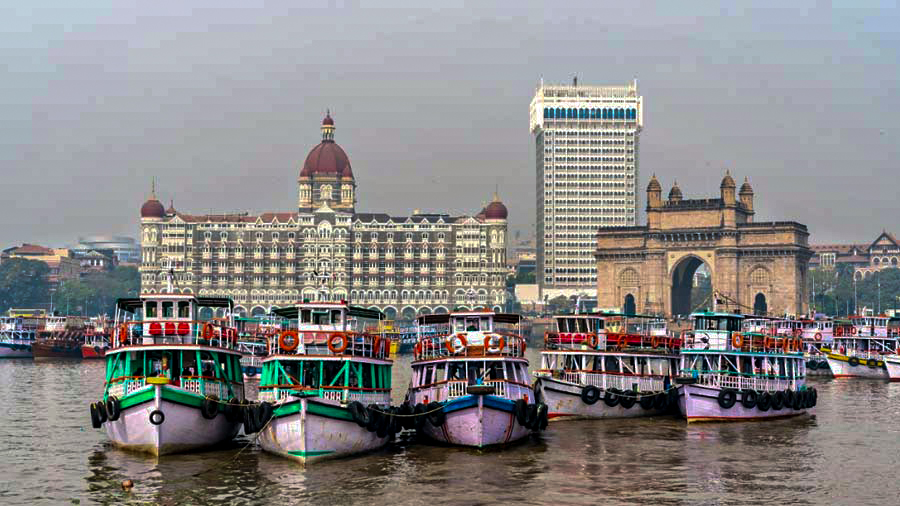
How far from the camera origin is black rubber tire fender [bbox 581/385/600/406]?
197 ft

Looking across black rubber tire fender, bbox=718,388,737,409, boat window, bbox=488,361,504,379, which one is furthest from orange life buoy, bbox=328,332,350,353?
black rubber tire fender, bbox=718,388,737,409

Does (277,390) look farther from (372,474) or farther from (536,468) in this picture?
(536,468)

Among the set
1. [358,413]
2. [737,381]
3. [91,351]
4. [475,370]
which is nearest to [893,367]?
[737,381]

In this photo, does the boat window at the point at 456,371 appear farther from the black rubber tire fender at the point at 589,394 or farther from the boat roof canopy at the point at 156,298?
the black rubber tire fender at the point at 589,394

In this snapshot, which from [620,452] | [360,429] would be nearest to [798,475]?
[620,452]

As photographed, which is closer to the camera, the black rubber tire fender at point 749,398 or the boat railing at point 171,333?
the boat railing at point 171,333

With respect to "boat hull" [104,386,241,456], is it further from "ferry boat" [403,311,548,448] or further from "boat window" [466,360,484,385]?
"boat window" [466,360,484,385]

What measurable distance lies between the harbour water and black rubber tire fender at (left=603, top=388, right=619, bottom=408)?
0.99 meters

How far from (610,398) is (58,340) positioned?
290 feet

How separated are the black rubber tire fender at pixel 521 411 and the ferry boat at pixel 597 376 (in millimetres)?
10230

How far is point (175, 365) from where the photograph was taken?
4819 cm

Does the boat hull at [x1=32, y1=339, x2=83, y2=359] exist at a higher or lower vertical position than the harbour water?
higher

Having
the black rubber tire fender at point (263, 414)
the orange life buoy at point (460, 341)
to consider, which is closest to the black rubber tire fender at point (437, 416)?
the orange life buoy at point (460, 341)

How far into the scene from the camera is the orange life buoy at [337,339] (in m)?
46.8
